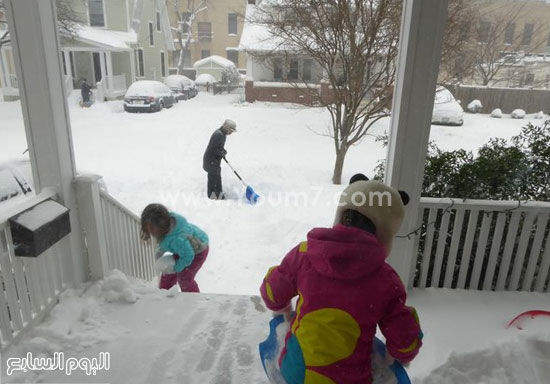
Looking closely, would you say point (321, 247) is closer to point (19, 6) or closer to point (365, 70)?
point (19, 6)

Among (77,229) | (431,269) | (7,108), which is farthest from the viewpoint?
(431,269)

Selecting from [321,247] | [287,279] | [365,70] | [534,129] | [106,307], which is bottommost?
[106,307]

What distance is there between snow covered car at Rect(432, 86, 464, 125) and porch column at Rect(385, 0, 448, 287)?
0.57 meters

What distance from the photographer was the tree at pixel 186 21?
6.04 meters

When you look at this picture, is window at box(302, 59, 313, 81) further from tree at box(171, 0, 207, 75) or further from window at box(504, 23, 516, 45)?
window at box(504, 23, 516, 45)

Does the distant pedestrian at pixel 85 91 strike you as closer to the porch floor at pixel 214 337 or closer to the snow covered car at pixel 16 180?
the snow covered car at pixel 16 180

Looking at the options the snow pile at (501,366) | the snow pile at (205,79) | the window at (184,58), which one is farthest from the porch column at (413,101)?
the snow pile at (205,79)

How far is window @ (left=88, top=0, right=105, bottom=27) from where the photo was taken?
5302 mm

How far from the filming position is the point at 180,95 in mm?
10500

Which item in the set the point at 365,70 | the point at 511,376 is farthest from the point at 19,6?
the point at 365,70

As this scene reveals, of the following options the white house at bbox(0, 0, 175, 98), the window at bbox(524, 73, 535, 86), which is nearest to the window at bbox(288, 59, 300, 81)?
the white house at bbox(0, 0, 175, 98)

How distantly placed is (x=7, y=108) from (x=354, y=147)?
653cm

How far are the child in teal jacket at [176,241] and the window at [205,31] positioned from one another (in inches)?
190

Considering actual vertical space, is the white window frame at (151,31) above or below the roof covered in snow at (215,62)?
above
